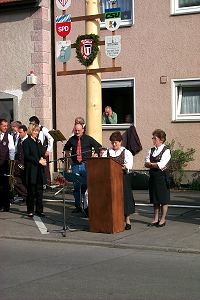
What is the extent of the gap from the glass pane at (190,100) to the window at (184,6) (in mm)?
1927

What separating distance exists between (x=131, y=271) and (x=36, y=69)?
10.5 m

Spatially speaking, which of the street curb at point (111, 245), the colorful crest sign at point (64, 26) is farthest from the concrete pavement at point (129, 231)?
the colorful crest sign at point (64, 26)

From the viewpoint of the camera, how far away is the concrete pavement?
915cm

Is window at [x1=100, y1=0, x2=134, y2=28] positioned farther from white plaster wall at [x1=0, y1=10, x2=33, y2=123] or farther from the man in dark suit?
the man in dark suit

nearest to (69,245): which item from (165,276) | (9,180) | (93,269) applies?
(93,269)

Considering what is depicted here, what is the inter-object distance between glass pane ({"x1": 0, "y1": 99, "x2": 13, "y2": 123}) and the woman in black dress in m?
5.93

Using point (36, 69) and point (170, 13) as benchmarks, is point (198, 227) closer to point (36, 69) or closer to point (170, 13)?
point (170, 13)

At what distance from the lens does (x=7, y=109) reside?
1773 cm

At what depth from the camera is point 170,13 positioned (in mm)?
15297

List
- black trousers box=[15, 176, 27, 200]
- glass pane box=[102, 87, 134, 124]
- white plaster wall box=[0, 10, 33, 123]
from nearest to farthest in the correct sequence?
black trousers box=[15, 176, 27, 200], glass pane box=[102, 87, 134, 124], white plaster wall box=[0, 10, 33, 123]

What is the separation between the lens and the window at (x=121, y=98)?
52.7 ft

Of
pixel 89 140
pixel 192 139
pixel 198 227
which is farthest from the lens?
pixel 192 139

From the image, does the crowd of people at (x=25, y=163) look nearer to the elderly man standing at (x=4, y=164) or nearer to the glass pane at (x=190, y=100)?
the elderly man standing at (x=4, y=164)

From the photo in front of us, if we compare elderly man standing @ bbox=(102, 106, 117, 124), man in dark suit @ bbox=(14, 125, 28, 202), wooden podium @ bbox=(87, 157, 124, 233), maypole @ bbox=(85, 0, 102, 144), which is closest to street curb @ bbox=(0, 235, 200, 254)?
wooden podium @ bbox=(87, 157, 124, 233)
